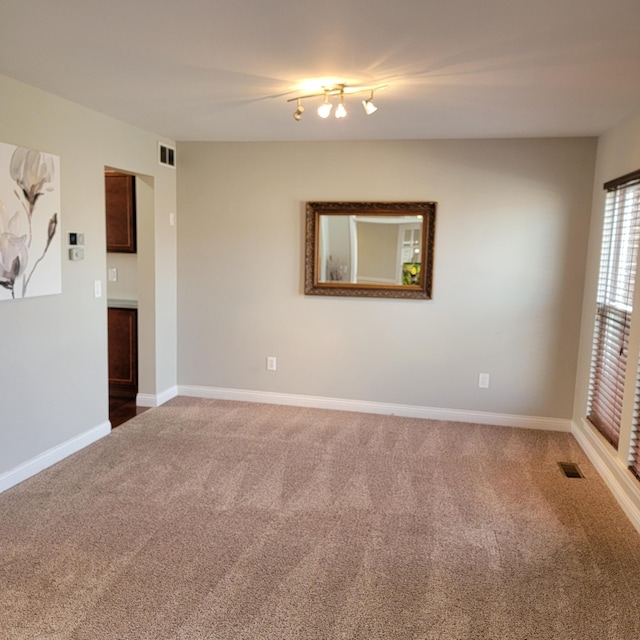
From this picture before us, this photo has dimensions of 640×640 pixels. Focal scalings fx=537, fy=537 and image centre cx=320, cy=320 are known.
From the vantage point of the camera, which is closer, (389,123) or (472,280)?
(389,123)

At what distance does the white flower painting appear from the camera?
2926mm


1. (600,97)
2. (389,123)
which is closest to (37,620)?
(389,123)

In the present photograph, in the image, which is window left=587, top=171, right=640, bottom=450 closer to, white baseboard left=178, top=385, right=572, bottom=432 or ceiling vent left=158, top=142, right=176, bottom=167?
white baseboard left=178, top=385, right=572, bottom=432

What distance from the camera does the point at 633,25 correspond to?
196 cm

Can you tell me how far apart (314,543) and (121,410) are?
2598mm

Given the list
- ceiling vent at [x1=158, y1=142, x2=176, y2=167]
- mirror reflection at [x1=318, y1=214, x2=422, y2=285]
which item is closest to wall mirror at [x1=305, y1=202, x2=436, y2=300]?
mirror reflection at [x1=318, y1=214, x2=422, y2=285]

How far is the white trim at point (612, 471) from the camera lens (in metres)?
2.89

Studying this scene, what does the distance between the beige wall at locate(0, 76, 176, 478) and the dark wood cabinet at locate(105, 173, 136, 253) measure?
62 cm

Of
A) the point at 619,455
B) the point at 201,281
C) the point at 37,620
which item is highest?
the point at 201,281

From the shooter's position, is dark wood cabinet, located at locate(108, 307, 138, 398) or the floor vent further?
dark wood cabinet, located at locate(108, 307, 138, 398)

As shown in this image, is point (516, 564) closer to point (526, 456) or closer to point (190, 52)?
point (526, 456)

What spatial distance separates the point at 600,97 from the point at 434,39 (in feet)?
4.30

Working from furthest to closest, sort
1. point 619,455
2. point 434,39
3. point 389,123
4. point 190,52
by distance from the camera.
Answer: point 389,123, point 619,455, point 190,52, point 434,39

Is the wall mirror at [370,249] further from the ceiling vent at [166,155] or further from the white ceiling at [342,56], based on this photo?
the ceiling vent at [166,155]
